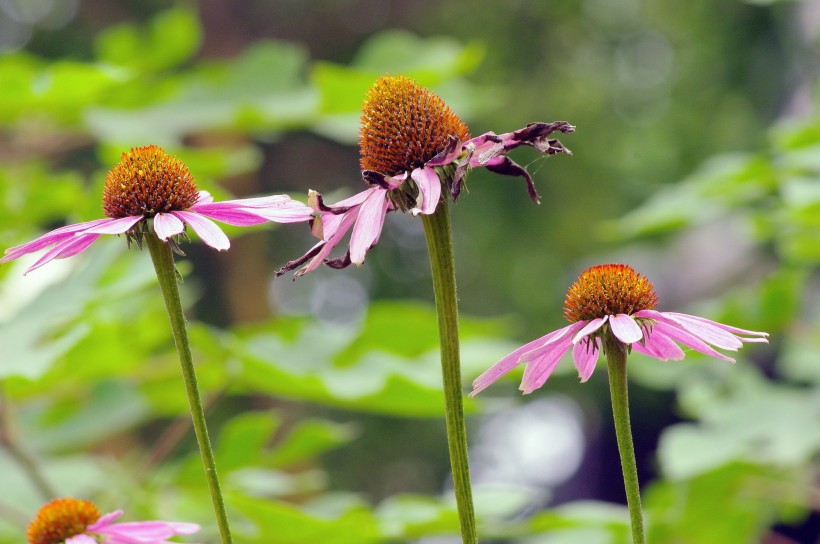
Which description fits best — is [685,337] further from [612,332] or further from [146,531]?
[146,531]

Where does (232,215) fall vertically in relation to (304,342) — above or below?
below

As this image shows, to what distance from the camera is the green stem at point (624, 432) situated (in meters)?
0.31

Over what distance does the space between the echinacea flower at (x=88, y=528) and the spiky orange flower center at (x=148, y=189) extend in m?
0.11

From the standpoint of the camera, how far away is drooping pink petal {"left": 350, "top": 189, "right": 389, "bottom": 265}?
321 mm

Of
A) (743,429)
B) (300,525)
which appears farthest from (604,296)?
(743,429)

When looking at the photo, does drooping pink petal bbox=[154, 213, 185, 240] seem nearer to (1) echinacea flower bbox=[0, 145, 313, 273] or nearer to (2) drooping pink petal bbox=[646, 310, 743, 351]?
(1) echinacea flower bbox=[0, 145, 313, 273]

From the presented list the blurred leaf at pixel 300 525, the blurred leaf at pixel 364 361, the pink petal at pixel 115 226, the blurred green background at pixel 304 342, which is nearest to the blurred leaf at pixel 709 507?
the blurred green background at pixel 304 342

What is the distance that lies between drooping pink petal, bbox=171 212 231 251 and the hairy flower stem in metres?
0.01

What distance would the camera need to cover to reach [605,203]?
188 inches

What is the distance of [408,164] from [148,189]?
0.10 metres

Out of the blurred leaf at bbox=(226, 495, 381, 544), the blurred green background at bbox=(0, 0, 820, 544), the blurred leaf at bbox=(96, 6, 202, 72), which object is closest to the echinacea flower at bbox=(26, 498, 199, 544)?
the blurred green background at bbox=(0, 0, 820, 544)

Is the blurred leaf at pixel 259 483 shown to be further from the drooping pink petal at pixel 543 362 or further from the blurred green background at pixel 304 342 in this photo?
the drooping pink petal at pixel 543 362

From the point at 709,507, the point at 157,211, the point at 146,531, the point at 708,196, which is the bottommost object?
the point at 146,531

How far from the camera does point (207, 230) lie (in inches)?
13.6
